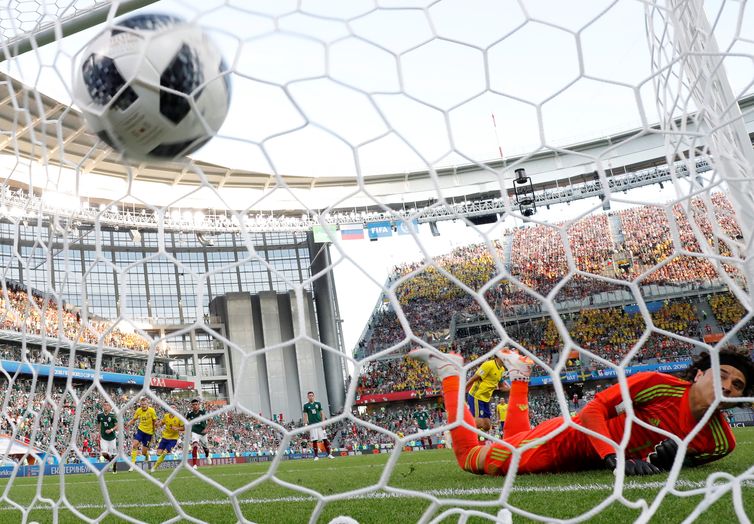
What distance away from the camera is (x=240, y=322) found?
3219 centimetres

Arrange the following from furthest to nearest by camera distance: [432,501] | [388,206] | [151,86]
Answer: [388,206]
[151,86]
[432,501]

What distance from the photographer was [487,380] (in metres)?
5.52

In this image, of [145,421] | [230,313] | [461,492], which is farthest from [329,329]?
[461,492]

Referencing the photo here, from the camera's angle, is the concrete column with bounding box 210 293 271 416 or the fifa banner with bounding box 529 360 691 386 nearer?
the fifa banner with bounding box 529 360 691 386

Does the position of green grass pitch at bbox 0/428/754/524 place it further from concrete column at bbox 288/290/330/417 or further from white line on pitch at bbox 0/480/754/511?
concrete column at bbox 288/290/330/417

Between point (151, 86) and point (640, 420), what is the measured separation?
187cm

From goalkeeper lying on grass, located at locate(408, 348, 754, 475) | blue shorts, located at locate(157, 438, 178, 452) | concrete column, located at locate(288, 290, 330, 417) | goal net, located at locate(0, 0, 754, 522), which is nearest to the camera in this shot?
goal net, located at locate(0, 0, 754, 522)

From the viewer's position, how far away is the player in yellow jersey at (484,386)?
5.22 m

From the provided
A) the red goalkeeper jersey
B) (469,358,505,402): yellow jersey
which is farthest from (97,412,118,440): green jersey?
the red goalkeeper jersey

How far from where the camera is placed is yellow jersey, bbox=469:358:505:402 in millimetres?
5234

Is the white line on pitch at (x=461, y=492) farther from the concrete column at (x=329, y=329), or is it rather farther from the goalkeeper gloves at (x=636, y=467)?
the concrete column at (x=329, y=329)

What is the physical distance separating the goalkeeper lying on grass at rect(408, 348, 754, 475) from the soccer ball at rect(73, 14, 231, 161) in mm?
1076

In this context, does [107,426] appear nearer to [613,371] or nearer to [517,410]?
[517,410]

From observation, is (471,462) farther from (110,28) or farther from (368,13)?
(110,28)
